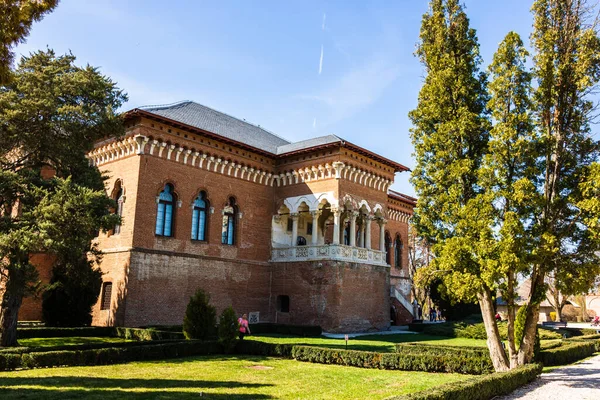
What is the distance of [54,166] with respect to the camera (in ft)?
59.4

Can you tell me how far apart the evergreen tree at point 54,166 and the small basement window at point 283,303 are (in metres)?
11.8

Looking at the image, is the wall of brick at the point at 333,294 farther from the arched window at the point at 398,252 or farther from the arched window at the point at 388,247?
the arched window at the point at 398,252

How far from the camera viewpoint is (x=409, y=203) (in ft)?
131

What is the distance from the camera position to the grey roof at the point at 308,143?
27.3 meters

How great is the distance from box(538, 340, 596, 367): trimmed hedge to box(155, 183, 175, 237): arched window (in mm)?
16569

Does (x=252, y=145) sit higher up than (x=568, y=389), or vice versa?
(x=252, y=145)

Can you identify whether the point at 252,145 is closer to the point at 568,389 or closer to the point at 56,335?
the point at 56,335

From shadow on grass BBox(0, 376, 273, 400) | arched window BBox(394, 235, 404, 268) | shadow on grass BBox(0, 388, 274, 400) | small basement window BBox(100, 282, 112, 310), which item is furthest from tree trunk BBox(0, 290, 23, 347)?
arched window BBox(394, 235, 404, 268)

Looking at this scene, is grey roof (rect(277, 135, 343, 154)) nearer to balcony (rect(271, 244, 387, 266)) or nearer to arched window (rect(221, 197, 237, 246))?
arched window (rect(221, 197, 237, 246))

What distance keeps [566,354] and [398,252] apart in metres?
21.2

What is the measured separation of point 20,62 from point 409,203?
97.3 ft

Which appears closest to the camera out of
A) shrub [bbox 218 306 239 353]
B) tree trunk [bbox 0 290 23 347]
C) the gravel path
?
the gravel path

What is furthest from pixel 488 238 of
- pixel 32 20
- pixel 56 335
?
pixel 56 335

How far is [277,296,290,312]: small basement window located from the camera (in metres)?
27.3
